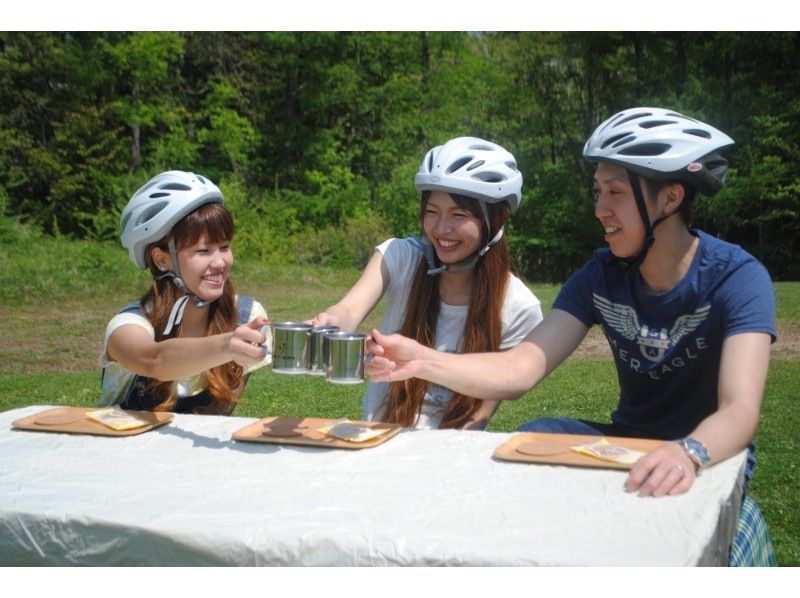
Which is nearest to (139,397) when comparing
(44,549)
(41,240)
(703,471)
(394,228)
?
(44,549)

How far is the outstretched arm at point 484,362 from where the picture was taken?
3.07 m

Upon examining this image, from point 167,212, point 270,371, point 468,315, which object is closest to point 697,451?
point 468,315

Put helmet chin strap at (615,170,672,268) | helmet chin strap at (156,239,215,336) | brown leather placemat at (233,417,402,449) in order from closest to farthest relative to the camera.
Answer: brown leather placemat at (233,417,402,449) < helmet chin strap at (615,170,672,268) < helmet chin strap at (156,239,215,336)

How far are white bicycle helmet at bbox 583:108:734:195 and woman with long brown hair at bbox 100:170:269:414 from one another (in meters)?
1.53

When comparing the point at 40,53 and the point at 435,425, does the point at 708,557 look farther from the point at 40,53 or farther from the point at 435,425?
the point at 40,53

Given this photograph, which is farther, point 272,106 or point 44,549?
point 272,106

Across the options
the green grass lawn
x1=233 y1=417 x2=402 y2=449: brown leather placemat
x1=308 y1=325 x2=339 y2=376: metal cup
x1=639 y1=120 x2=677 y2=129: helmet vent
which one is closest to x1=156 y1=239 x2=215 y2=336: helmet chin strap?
x1=233 y1=417 x2=402 y2=449: brown leather placemat

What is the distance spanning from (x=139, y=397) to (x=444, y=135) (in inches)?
1098

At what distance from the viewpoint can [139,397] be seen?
150 inches

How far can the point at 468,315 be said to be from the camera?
3943mm

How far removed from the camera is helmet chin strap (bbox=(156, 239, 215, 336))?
380 centimetres

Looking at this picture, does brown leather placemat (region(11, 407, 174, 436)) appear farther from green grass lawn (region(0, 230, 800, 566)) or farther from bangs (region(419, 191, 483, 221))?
green grass lawn (region(0, 230, 800, 566))
